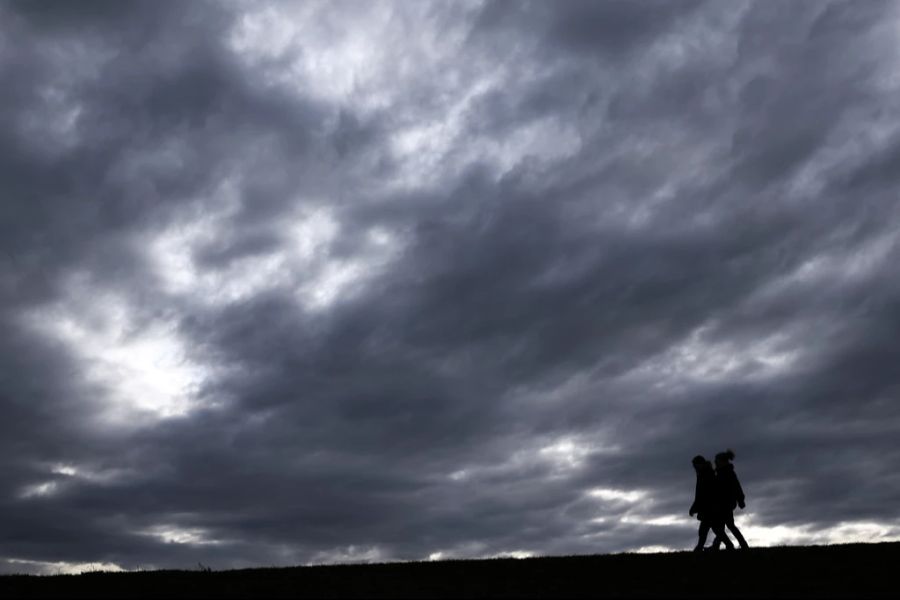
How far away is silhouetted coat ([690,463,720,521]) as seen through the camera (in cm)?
2435

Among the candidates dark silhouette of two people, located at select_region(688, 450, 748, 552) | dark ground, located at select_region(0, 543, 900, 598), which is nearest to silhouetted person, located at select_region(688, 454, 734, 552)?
dark silhouette of two people, located at select_region(688, 450, 748, 552)

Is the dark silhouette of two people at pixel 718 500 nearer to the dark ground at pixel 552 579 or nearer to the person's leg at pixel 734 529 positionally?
the person's leg at pixel 734 529

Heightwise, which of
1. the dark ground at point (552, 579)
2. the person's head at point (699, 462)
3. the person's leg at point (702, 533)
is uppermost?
the person's head at point (699, 462)

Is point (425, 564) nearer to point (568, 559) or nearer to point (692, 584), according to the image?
point (568, 559)

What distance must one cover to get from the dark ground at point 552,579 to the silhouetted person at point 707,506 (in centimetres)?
153

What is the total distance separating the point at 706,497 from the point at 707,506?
0.79 ft

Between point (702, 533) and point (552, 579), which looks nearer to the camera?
point (552, 579)

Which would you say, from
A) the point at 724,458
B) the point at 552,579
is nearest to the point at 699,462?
the point at 724,458

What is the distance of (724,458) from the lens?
969 inches

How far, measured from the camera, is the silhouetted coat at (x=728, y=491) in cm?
2430

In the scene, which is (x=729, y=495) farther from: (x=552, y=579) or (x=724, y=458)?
(x=552, y=579)

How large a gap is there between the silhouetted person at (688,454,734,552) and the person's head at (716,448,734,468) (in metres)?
0.28

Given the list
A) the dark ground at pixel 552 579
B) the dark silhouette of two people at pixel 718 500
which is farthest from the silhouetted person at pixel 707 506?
the dark ground at pixel 552 579

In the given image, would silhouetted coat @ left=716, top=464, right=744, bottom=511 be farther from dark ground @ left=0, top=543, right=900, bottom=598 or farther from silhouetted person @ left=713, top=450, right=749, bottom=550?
dark ground @ left=0, top=543, right=900, bottom=598
